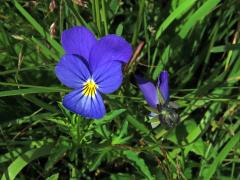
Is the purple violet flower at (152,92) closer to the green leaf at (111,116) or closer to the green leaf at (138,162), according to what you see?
the green leaf at (111,116)

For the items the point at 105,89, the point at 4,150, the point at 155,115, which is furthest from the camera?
the point at 4,150

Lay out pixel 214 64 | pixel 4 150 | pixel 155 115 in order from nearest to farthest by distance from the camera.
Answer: pixel 155 115
pixel 4 150
pixel 214 64

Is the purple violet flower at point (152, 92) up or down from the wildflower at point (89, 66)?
down

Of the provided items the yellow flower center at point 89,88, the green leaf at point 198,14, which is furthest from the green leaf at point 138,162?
the green leaf at point 198,14

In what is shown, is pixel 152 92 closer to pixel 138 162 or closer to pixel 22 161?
pixel 138 162

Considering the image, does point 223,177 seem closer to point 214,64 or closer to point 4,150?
point 214,64

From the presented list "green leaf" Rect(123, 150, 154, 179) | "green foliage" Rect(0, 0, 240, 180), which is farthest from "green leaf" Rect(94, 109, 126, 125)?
"green leaf" Rect(123, 150, 154, 179)

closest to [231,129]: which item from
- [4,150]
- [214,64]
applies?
[214,64]

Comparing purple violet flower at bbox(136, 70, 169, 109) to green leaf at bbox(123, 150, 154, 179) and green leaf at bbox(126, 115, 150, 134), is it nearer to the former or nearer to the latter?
green leaf at bbox(126, 115, 150, 134)
